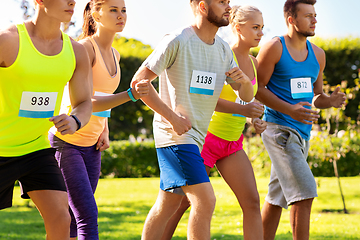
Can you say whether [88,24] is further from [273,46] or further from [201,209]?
[201,209]

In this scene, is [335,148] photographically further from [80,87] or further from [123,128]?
[123,128]

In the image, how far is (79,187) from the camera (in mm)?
3178

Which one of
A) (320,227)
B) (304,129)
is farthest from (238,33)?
(320,227)

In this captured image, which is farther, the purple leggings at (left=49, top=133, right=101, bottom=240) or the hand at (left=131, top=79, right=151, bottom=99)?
the purple leggings at (left=49, top=133, right=101, bottom=240)

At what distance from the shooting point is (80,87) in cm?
289

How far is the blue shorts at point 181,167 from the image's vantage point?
3057mm

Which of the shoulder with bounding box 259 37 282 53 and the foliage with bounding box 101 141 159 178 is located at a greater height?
the shoulder with bounding box 259 37 282 53

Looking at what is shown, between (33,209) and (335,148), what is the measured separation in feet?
17.4

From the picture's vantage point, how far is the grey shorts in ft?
12.4

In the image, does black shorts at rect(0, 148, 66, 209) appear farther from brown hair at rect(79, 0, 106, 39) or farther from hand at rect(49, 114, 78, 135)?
brown hair at rect(79, 0, 106, 39)

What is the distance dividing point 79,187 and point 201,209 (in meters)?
0.87

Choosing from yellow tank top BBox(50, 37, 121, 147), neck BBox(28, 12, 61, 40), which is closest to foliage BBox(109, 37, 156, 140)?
yellow tank top BBox(50, 37, 121, 147)

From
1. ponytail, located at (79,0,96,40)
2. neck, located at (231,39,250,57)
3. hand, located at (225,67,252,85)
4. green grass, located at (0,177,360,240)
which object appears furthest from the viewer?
green grass, located at (0,177,360,240)

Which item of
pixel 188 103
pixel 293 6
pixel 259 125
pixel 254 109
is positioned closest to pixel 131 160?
pixel 293 6
